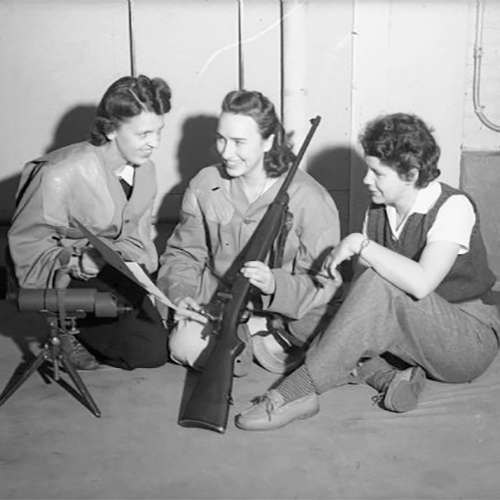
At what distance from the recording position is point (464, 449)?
260cm

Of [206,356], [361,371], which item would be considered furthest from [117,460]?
[361,371]

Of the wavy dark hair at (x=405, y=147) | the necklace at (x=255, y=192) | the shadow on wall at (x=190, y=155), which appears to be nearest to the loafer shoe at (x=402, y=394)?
the wavy dark hair at (x=405, y=147)

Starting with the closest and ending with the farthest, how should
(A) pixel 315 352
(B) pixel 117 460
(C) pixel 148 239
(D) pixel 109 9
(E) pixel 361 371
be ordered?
(B) pixel 117 460
(A) pixel 315 352
(E) pixel 361 371
(C) pixel 148 239
(D) pixel 109 9

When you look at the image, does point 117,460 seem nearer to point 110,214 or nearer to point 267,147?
point 110,214

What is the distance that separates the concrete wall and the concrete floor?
4.00 feet

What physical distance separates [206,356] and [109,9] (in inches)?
59.6

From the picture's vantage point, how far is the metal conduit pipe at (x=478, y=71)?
379 cm

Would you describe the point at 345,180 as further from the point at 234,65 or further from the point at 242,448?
the point at 242,448

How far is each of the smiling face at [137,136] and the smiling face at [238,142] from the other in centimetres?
21

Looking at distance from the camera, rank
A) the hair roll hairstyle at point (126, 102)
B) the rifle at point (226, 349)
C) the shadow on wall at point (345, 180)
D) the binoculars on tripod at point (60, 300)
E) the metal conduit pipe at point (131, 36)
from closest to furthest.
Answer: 1. the rifle at point (226, 349)
2. the binoculars on tripod at point (60, 300)
3. the hair roll hairstyle at point (126, 102)
4. the metal conduit pipe at point (131, 36)
5. the shadow on wall at point (345, 180)

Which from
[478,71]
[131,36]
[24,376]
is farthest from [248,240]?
[478,71]

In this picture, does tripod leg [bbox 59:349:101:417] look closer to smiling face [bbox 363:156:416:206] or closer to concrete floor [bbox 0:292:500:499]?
concrete floor [bbox 0:292:500:499]

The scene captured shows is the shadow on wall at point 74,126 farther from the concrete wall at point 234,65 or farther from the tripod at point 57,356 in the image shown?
the tripod at point 57,356

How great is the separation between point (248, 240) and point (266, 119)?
1.35ft
